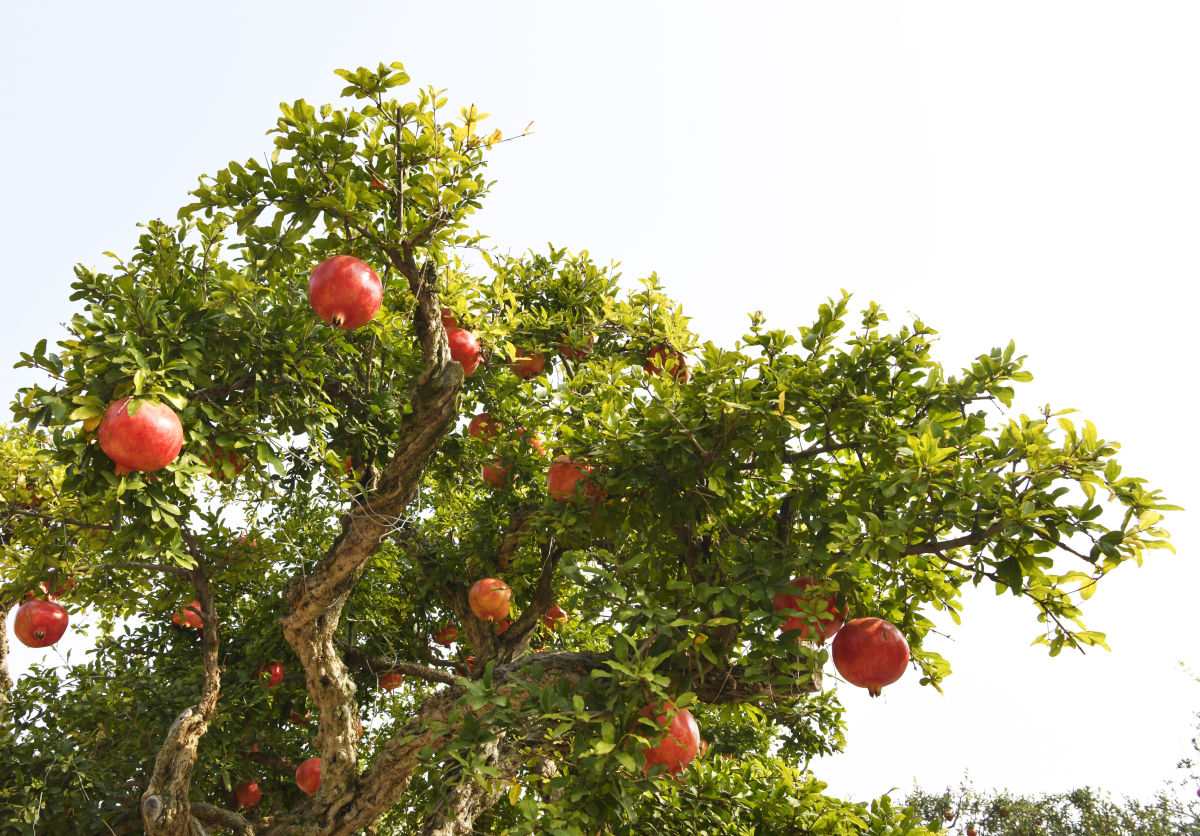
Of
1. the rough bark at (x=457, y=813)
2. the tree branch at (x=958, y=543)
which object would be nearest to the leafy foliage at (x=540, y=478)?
the tree branch at (x=958, y=543)

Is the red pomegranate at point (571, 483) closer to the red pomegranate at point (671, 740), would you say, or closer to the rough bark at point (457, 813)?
the red pomegranate at point (671, 740)

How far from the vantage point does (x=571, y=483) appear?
4.50m

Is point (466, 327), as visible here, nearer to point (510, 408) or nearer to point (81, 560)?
point (510, 408)

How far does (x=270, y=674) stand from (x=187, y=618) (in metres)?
0.96

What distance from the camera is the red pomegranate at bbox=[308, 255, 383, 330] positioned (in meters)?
3.83

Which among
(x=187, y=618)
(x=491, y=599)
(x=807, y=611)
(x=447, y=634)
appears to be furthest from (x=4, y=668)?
(x=807, y=611)

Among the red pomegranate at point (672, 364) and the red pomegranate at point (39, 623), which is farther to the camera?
the red pomegranate at point (39, 623)

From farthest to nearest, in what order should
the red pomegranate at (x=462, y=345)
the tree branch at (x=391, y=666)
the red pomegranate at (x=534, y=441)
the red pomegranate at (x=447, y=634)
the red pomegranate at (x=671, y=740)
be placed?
the red pomegranate at (x=447, y=634)
the tree branch at (x=391, y=666)
the red pomegranate at (x=534, y=441)
the red pomegranate at (x=462, y=345)
the red pomegranate at (x=671, y=740)

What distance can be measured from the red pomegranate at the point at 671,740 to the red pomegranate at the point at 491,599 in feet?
8.37

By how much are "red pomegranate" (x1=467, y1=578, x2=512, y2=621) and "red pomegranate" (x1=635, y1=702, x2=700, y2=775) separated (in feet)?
8.37

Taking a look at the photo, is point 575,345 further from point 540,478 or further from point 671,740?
point 671,740

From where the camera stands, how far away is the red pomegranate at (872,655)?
3459 millimetres

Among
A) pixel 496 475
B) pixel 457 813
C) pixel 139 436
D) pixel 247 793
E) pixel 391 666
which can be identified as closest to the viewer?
pixel 139 436

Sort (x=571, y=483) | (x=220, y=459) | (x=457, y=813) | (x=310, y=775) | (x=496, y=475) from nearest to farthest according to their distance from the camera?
(x=220, y=459) → (x=571, y=483) → (x=457, y=813) → (x=496, y=475) → (x=310, y=775)
